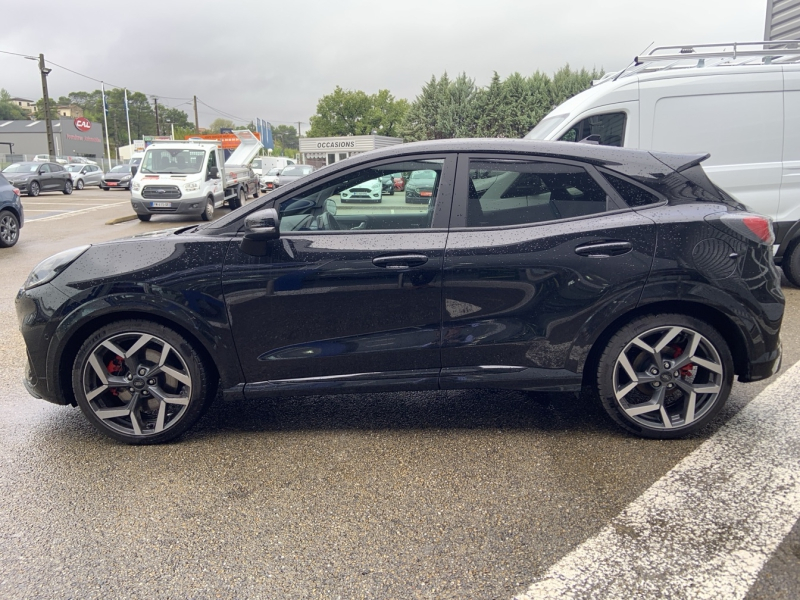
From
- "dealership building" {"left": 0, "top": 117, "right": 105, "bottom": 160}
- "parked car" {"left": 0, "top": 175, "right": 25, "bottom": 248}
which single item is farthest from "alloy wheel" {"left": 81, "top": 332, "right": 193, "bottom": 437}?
"dealership building" {"left": 0, "top": 117, "right": 105, "bottom": 160}

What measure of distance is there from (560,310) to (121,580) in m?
2.40

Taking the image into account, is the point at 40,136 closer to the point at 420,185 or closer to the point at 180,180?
the point at 180,180

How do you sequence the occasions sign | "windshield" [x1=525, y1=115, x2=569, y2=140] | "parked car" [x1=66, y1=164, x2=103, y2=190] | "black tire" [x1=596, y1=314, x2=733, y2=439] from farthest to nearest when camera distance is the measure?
the occasions sign < "parked car" [x1=66, y1=164, x2=103, y2=190] < "windshield" [x1=525, y1=115, x2=569, y2=140] < "black tire" [x1=596, y1=314, x2=733, y2=439]

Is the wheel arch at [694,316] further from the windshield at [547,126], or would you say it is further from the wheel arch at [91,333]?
the windshield at [547,126]

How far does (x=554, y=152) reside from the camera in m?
3.53

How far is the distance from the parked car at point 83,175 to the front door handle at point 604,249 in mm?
35664

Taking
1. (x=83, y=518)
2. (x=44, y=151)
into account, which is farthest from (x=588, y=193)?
(x=44, y=151)

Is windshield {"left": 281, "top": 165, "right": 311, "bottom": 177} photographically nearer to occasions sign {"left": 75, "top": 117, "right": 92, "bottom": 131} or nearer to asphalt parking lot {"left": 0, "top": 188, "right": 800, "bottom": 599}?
asphalt parking lot {"left": 0, "top": 188, "right": 800, "bottom": 599}

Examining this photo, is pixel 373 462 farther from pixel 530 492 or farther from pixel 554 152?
pixel 554 152

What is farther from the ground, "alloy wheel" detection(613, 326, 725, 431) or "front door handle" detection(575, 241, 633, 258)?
"front door handle" detection(575, 241, 633, 258)

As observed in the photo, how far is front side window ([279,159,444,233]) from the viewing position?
3.50 metres

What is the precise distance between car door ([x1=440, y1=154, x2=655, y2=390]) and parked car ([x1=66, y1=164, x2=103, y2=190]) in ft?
116

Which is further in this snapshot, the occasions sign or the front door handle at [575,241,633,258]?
the occasions sign

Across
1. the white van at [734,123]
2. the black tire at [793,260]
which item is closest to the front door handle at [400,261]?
the white van at [734,123]
